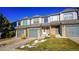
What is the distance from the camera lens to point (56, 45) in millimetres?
2830

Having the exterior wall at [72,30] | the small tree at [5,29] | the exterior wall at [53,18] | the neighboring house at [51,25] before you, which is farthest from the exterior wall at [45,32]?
the small tree at [5,29]

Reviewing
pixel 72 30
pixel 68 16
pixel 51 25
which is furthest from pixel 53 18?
pixel 72 30

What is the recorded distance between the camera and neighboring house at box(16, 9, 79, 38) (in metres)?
2.84

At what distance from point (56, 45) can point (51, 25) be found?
320 millimetres

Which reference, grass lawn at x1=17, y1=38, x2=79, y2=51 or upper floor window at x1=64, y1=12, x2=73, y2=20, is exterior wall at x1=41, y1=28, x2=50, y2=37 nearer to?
grass lawn at x1=17, y1=38, x2=79, y2=51

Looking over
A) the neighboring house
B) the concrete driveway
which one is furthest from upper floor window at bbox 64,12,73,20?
the concrete driveway

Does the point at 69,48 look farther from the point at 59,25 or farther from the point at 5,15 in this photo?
the point at 5,15

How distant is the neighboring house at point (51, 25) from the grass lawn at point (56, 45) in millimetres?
94

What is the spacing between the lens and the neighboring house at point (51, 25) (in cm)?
284

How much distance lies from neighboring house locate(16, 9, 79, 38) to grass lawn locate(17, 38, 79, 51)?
9cm

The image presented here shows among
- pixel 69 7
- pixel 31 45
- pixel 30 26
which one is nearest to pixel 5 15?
pixel 30 26
